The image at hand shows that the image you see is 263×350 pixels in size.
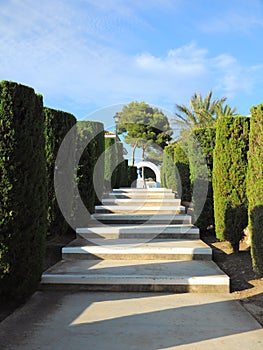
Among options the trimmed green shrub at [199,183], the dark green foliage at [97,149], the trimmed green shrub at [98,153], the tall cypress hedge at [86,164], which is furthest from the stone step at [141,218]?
the trimmed green shrub at [98,153]

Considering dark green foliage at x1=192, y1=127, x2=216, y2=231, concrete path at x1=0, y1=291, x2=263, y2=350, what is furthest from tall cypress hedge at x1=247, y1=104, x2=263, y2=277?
dark green foliage at x1=192, y1=127, x2=216, y2=231

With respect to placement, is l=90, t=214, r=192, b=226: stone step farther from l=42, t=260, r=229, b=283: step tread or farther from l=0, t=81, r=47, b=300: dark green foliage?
l=0, t=81, r=47, b=300: dark green foliage

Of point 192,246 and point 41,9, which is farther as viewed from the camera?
point 41,9

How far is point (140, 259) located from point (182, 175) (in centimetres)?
495

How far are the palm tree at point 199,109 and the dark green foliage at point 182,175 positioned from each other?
17.9m

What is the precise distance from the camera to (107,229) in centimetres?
627

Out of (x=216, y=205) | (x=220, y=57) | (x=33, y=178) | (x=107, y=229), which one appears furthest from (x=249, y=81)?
(x=33, y=178)

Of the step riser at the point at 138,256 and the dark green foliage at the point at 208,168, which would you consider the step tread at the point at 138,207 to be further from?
the step riser at the point at 138,256

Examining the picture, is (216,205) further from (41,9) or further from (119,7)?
(41,9)

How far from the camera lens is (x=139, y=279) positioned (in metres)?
3.92

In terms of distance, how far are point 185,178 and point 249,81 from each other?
3.66 m

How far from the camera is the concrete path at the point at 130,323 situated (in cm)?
244

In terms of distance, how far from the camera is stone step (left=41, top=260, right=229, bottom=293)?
3.84m

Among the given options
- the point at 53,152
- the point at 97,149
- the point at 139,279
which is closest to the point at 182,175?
the point at 97,149
